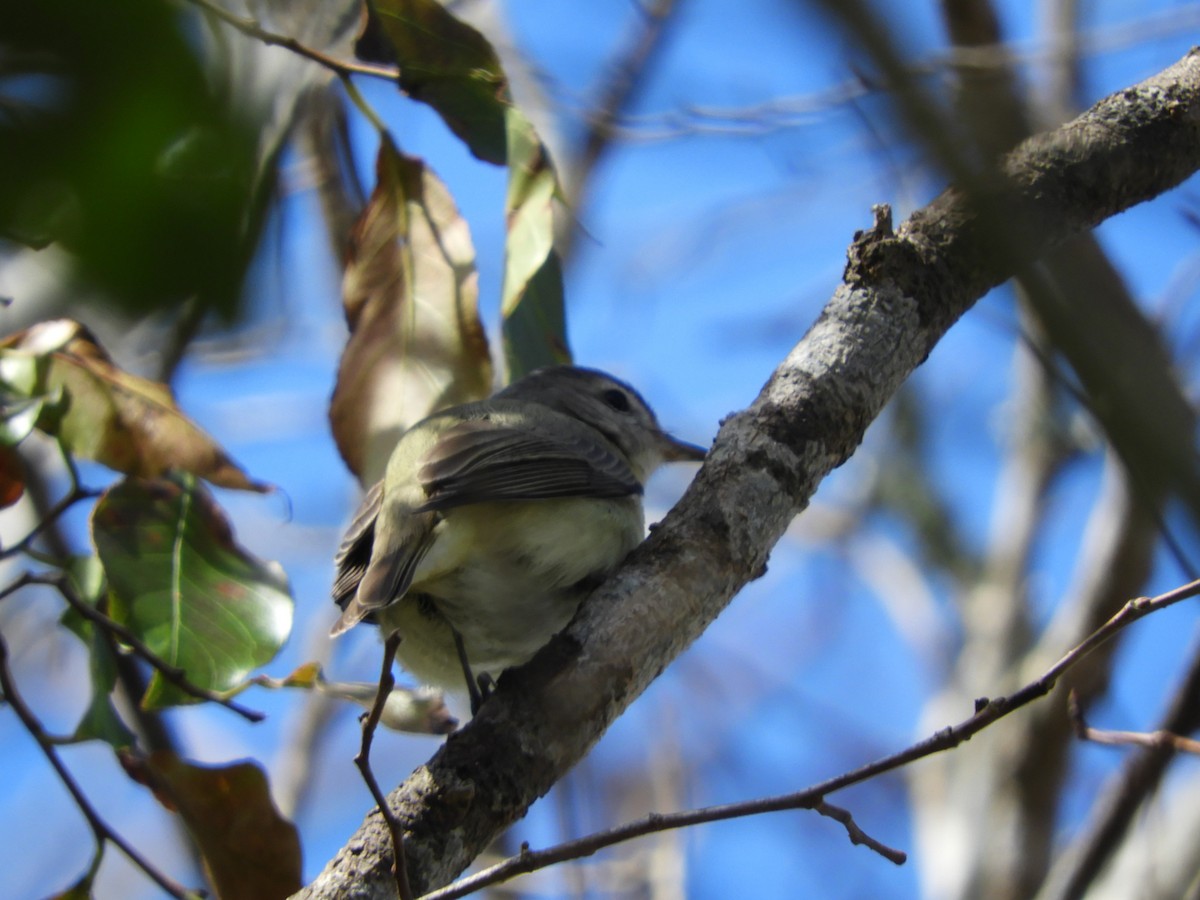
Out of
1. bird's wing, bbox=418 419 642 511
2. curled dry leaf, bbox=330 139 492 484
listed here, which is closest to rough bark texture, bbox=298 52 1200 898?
bird's wing, bbox=418 419 642 511

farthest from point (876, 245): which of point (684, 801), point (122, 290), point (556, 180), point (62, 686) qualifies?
point (62, 686)

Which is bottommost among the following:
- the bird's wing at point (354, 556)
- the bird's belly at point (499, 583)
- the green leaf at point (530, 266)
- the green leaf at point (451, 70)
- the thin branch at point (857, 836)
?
the thin branch at point (857, 836)

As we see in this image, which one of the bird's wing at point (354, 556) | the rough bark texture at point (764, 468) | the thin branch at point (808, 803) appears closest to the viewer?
the thin branch at point (808, 803)

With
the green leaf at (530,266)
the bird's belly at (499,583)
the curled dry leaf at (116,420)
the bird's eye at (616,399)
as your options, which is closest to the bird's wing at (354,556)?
the bird's belly at (499,583)

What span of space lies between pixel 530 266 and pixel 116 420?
1025 millimetres

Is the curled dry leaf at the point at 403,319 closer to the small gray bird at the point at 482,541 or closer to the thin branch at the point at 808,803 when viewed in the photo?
the small gray bird at the point at 482,541

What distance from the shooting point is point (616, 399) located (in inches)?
180

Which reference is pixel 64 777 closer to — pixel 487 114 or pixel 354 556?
pixel 354 556

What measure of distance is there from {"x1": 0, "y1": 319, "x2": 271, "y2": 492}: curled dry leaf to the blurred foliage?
1.86 m

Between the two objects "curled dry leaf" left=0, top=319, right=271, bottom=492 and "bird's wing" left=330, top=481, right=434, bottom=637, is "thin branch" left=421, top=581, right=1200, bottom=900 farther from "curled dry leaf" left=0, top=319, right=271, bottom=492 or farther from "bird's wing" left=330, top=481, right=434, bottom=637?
"curled dry leaf" left=0, top=319, right=271, bottom=492

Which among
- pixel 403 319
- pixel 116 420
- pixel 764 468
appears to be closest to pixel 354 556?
pixel 403 319

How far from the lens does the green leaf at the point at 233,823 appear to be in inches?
97.3

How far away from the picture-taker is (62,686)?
9.41 metres

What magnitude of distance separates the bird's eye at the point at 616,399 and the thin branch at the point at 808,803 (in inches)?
114
